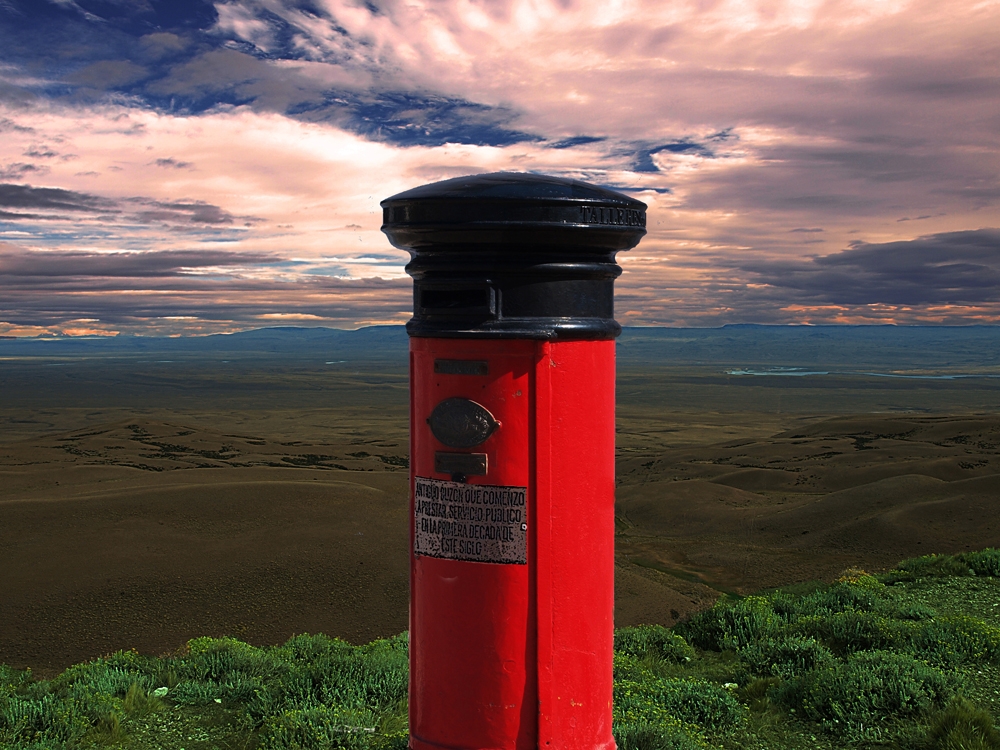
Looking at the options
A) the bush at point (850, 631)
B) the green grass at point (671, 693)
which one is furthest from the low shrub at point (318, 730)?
the bush at point (850, 631)

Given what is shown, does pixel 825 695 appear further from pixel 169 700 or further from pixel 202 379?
pixel 202 379

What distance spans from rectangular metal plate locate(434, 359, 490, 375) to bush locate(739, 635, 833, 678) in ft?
11.6

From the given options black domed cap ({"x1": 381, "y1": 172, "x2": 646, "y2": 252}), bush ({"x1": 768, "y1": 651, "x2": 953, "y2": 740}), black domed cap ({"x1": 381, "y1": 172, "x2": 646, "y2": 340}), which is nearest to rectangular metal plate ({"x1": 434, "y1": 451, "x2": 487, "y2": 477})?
black domed cap ({"x1": 381, "y1": 172, "x2": 646, "y2": 340})

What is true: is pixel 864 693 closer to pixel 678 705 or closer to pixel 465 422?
pixel 678 705

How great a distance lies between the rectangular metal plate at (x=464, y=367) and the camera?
2.47m

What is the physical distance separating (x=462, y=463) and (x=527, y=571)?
15.4 inches

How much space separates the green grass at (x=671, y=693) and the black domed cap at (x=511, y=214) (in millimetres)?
2404

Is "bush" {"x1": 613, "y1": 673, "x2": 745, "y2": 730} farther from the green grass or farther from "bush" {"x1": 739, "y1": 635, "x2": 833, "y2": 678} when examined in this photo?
"bush" {"x1": 739, "y1": 635, "x2": 833, "y2": 678}

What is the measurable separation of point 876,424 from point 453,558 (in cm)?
4689

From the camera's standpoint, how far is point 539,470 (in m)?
2.52

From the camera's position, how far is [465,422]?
2.48m

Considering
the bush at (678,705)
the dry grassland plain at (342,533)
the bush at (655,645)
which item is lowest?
the dry grassland plain at (342,533)

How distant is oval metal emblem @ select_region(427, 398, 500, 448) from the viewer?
2473mm

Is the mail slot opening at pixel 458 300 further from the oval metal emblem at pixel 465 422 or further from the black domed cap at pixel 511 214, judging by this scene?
the oval metal emblem at pixel 465 422
